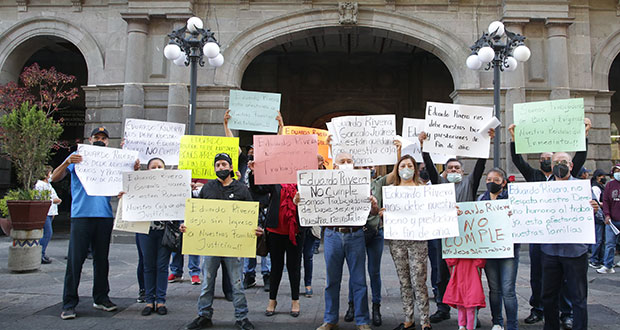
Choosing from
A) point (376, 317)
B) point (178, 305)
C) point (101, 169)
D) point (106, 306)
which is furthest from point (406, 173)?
point (106, 306)

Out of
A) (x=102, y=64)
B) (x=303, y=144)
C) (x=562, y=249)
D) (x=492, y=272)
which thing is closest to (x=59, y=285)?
(x=303, y=144)

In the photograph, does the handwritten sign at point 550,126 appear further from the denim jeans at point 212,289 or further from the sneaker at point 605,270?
the sneaker at point 605,270

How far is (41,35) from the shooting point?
1319cm

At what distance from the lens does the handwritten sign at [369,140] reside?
211 inches

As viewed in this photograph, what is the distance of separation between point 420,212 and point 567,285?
1557 mm

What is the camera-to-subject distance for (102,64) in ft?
42.0

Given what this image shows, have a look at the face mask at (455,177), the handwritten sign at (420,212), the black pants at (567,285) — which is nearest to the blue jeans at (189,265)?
the handwritten sign at (420,212)

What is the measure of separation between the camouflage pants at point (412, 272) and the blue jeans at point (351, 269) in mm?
379

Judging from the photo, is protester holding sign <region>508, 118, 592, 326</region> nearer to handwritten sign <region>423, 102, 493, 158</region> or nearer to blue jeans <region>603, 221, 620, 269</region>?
handwritten sign <region>423, 102, 493, 158</region>

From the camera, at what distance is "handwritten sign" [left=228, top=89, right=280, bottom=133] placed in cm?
630

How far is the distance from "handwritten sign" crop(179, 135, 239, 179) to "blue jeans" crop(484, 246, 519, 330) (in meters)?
3.34

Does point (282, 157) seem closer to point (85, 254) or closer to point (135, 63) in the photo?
point (85, 254)

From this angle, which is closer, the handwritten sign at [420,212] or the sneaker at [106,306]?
the handwritten sign at [420,212]

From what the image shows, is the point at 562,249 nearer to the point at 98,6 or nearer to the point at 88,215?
the point at 88,215
